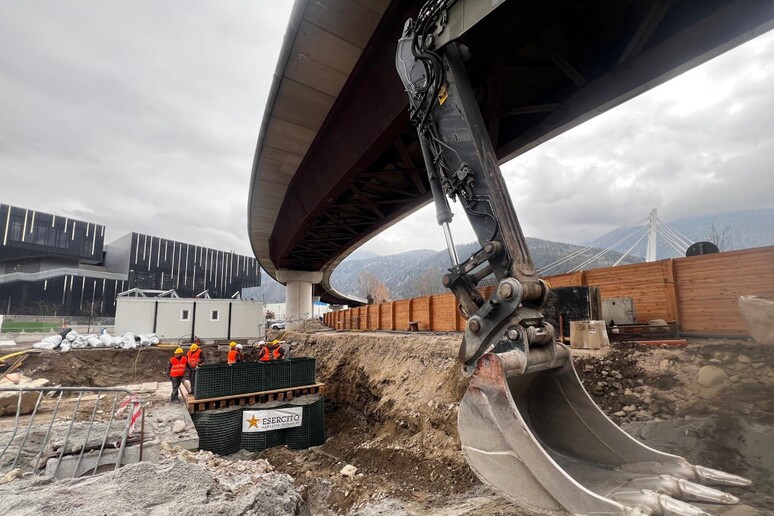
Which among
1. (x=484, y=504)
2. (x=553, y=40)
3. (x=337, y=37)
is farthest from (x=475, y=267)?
(x=337, y=37)

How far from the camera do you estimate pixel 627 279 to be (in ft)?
34.0

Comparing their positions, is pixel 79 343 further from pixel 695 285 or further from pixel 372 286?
pixel 372 286

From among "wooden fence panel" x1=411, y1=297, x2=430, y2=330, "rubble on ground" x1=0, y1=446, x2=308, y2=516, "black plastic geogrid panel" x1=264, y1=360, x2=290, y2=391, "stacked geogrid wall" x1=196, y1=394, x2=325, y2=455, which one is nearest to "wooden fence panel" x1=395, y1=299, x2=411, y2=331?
"wooden fence panel" x1=411, y1=297, x2=430, y2=330

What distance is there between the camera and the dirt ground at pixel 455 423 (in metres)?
4.55

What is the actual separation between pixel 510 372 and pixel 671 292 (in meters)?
8.73

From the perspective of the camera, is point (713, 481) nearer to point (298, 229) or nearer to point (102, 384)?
point (298, 229)

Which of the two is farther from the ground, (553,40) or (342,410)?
(553,40)

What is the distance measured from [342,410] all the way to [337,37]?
12.3 metres

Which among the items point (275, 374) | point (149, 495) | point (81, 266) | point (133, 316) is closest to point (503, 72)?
point (149, 495)

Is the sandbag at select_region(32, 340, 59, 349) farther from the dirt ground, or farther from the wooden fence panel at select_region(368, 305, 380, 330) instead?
the dirt ground

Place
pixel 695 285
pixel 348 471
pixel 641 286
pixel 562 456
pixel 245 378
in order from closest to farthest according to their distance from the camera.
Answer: pixel 562 456
pixel 348 471
pixel 695 285
pixel 641 286
pixel 245 378

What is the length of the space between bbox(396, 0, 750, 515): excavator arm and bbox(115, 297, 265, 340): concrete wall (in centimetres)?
3335

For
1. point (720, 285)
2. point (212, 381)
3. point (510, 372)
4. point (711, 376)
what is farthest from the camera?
point (212, 381)

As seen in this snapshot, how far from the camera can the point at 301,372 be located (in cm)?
1230
